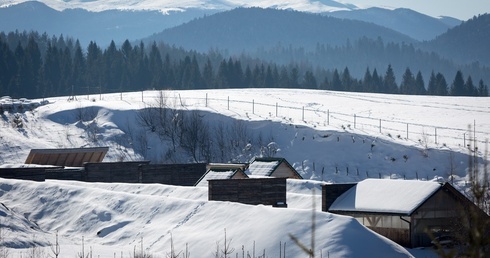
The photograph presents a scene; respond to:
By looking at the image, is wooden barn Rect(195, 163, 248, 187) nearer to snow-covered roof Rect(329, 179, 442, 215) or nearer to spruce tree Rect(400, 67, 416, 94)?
snow-covered roof Rect(329, 179, 442, 215)

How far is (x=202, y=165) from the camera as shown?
46.5m

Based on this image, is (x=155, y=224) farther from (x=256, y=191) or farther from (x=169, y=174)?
(x=169, y=174)

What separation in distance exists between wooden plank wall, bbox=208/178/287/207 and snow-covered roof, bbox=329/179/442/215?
2.08 m

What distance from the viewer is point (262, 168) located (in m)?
46.1

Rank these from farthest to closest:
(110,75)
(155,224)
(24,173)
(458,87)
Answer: (458,87) < (110,75) < (24,173) < (155,224)

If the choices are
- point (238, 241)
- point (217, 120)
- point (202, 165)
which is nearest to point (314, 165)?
point (217, 120)

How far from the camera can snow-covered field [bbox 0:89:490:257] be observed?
27641 mm

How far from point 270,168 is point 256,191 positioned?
34.7ft

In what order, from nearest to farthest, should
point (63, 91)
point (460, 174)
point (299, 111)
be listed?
point (460, 174) → point (299, 111) → point (63, 91)

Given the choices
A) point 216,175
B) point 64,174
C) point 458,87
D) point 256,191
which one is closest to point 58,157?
point 64,174

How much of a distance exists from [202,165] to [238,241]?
19434 mm

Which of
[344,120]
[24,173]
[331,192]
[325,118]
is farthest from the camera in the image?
[325,118]

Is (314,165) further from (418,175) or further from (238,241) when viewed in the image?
(238,241)

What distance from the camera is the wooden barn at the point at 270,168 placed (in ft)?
149
